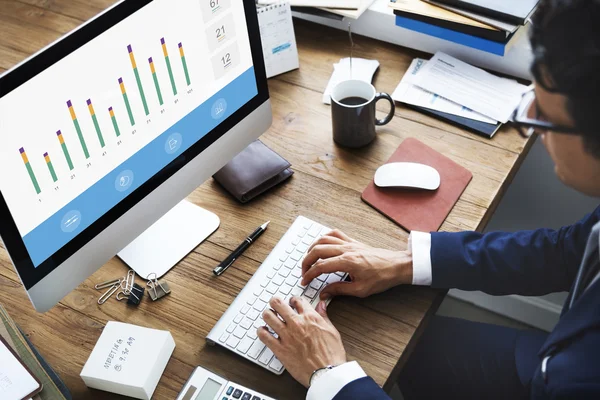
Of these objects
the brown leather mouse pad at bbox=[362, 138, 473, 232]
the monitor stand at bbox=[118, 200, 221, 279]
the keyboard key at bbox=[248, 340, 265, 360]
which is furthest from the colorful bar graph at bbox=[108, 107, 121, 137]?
the brown leather mouse pad at bbox=[362, 138, 473, 232]

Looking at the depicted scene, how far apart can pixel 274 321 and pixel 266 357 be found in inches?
2.3

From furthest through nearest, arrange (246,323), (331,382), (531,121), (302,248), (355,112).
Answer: (355,112) → (302,248) → (246,323) → (331,382) → (531,121)

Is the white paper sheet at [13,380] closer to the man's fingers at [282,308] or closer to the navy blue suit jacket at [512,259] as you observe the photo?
the man's fingers at [282,308]

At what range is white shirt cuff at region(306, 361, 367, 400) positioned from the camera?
100 cm

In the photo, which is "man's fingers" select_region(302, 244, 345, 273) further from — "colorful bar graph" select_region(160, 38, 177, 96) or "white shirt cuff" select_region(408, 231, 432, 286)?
"colorful bar graph" select_region(160, 38, 177, 96)

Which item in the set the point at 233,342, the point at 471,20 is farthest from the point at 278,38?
the point at 233,342

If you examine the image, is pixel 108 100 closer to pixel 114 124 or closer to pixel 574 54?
pixel 114 124

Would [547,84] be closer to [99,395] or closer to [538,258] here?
[538,258]

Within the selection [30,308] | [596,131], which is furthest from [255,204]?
[596,131]

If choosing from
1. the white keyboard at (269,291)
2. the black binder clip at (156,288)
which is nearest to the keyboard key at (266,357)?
the white keyboard at (269,291)

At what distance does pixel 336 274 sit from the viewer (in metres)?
1.18

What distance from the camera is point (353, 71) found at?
156 centimetres

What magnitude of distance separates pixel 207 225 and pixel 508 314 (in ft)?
3.91

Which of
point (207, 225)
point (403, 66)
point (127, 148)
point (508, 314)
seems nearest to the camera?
point (127, 148)
